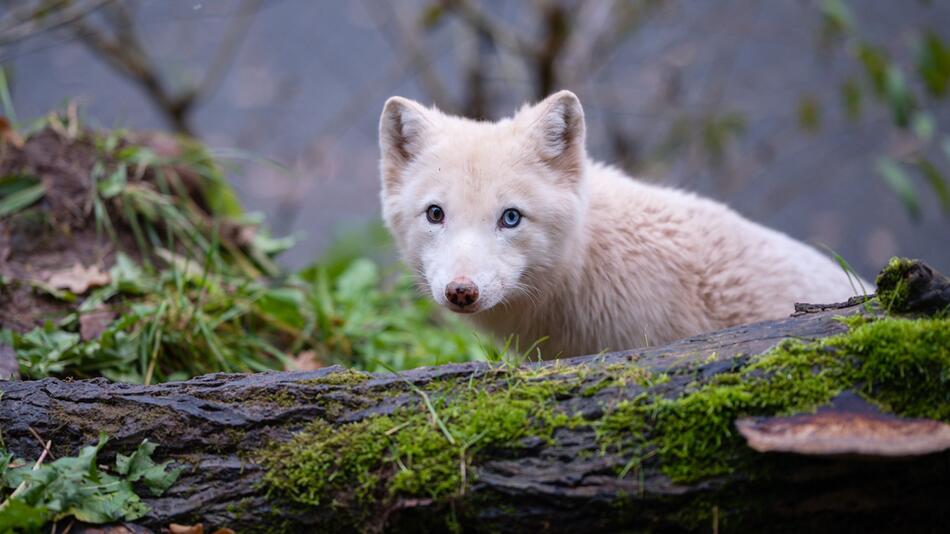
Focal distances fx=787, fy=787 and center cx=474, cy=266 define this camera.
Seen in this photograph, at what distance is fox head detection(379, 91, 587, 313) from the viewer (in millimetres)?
3336

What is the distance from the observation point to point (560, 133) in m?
3.68

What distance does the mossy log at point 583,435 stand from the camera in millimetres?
2145

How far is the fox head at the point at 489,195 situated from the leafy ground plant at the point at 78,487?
4.14 ft

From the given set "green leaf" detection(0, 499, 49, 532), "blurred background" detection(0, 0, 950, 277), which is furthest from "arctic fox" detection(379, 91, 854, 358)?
"blurred background" detection(0, 0, 950, 277)

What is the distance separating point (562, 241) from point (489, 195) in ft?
1.44

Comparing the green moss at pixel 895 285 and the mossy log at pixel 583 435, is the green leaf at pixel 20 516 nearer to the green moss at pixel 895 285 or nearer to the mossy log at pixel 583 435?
the mossy log at pixel 583 435

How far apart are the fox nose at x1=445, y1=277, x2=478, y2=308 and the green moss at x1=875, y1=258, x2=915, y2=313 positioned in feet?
4.69

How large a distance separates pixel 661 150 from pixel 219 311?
5.55 m

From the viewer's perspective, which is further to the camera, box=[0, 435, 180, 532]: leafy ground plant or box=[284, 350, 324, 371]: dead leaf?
box=[284, 350, 324, 371]: dead leaf

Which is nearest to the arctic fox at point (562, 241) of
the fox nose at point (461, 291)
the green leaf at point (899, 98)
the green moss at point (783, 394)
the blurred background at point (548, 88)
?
the fox nose at point (461, 291)

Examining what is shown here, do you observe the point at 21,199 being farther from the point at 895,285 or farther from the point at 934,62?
the point at 934,62

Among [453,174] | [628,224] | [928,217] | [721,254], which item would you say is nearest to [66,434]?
[453,174]

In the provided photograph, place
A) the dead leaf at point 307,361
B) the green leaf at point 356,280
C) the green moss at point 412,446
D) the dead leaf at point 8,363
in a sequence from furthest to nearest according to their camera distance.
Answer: the green leaf at point 356,280
the dead leaf at point 307,361
the dead leaf at point 8,363
the green moss at point 412,446

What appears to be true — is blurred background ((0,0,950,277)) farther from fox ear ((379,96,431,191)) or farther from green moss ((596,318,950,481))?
green moss ((596,318,950,481))
